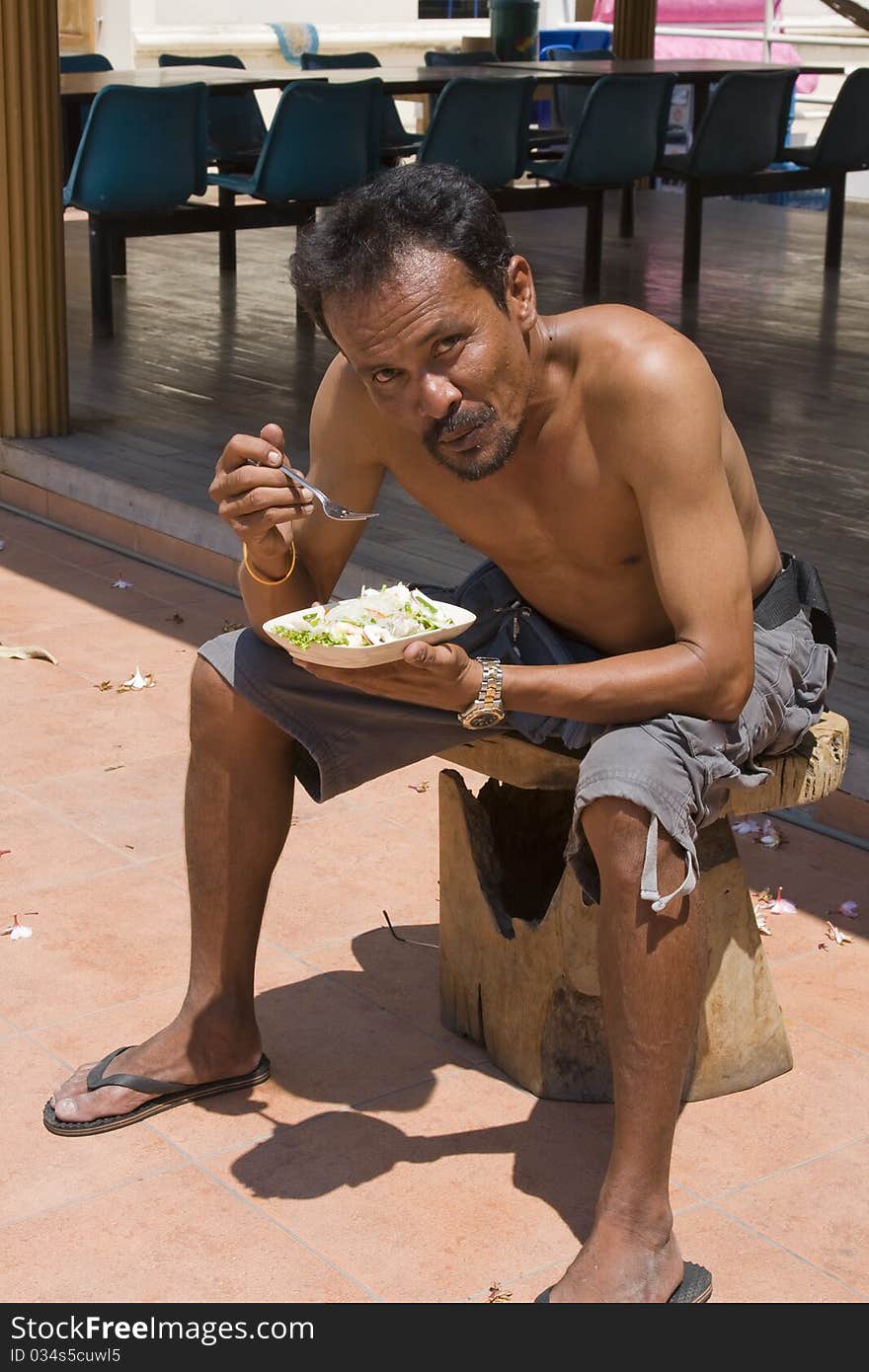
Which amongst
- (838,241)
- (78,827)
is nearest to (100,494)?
(78,827)

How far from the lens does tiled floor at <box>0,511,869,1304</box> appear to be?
98.7 inches

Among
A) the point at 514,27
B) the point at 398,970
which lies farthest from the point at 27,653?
the point at 514,27

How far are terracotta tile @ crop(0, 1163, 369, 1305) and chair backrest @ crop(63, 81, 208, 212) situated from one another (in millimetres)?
5991

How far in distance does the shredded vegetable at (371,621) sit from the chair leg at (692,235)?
7.39m

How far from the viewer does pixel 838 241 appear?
10.3m

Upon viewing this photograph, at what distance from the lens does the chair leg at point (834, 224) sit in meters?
10.1

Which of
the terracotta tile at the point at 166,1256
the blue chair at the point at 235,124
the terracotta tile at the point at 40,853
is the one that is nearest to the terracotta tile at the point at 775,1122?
the terracotta tile at the point at 166,1256

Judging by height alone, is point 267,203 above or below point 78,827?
above

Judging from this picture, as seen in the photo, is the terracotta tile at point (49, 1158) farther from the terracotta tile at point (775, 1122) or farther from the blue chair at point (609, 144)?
the blue chair at point (609, 144)

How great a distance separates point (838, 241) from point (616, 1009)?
8622 millimetres

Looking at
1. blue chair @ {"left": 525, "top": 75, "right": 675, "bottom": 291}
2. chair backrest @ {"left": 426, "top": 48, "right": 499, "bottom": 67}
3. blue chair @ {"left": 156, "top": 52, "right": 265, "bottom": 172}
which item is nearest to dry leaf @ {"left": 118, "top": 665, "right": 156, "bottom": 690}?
blue chair @ {"left": 525, "top": 75, "right": 675, "bottom": 291}

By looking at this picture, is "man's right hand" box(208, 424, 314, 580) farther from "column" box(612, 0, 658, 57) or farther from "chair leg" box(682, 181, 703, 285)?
"column" box(612, 0, 658, 57)
